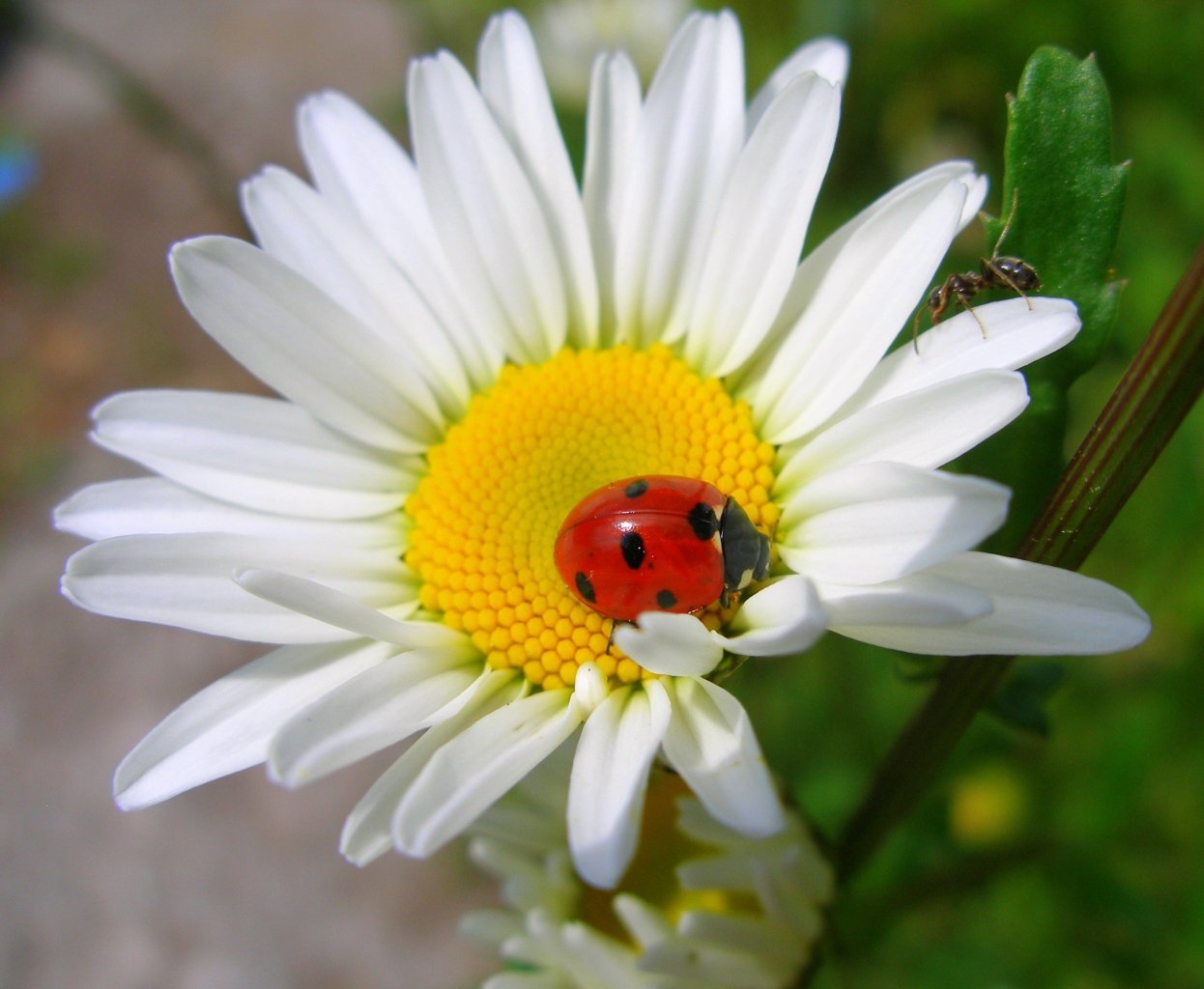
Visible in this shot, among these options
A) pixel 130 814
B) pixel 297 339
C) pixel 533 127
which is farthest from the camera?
pixel 130 814

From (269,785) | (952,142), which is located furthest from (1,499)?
(952,142)

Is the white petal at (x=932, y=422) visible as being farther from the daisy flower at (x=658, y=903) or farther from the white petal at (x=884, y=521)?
the daisy flower at (x=658, y=903)

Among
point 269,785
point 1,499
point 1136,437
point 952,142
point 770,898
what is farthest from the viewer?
point 1,499

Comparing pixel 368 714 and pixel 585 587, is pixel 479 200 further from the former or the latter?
pixel 368 714

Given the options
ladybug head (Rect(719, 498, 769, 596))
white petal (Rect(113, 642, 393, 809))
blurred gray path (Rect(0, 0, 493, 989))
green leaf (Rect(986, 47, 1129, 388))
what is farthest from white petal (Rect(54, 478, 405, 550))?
blurred gray path (Rect(0, 0, 493, 989))

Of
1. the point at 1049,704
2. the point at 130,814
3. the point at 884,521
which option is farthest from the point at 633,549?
the point at 130,814

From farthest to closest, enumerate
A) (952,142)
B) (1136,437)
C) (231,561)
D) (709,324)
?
1. (952,142)
2. (709,324)
3. (231,561)
4. (1136,437)

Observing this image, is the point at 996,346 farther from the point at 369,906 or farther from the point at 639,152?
the point at 369,906
